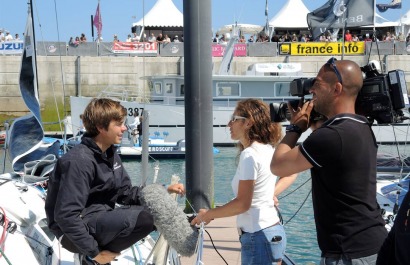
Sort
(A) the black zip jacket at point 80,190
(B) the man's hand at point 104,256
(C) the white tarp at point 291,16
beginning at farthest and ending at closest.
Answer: (C) the white tarp at point 291,16 < (B) the man's hand at point 104,256 < (A) the black zip jacket at point 80,190

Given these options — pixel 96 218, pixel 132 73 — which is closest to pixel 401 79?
pixel 96 218

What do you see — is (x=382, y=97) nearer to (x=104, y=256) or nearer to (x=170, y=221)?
(x=170, y=221)

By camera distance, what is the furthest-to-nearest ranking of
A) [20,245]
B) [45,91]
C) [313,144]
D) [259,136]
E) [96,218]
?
1. [45,91]
2. [20,245]
3. [259,136]
4. [96,218]
5. [313,144]

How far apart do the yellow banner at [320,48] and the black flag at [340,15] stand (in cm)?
1764

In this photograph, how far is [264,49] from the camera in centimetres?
3200

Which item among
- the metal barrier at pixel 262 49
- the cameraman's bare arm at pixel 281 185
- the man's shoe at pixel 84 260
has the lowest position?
the man's shoe at pixel 84 260

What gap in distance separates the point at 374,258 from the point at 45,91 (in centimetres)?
2985

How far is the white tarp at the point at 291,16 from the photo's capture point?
37.7 metres

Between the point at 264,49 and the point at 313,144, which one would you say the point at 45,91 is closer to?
the point at 264,49

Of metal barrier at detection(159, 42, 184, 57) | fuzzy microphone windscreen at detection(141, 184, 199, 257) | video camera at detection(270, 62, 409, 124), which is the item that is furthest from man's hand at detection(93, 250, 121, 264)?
metal barrier at detection(159, 42, 184, 57)

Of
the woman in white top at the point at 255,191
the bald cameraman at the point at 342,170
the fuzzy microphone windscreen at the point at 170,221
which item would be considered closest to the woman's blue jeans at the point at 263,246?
the woman in white top at the point at 255,191

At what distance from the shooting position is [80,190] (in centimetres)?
310

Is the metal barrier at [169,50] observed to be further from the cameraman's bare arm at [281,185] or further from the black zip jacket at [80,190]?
the black zip jacket at [80,190]

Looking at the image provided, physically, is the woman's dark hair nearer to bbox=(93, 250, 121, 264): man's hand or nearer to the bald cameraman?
the bald cameraman
